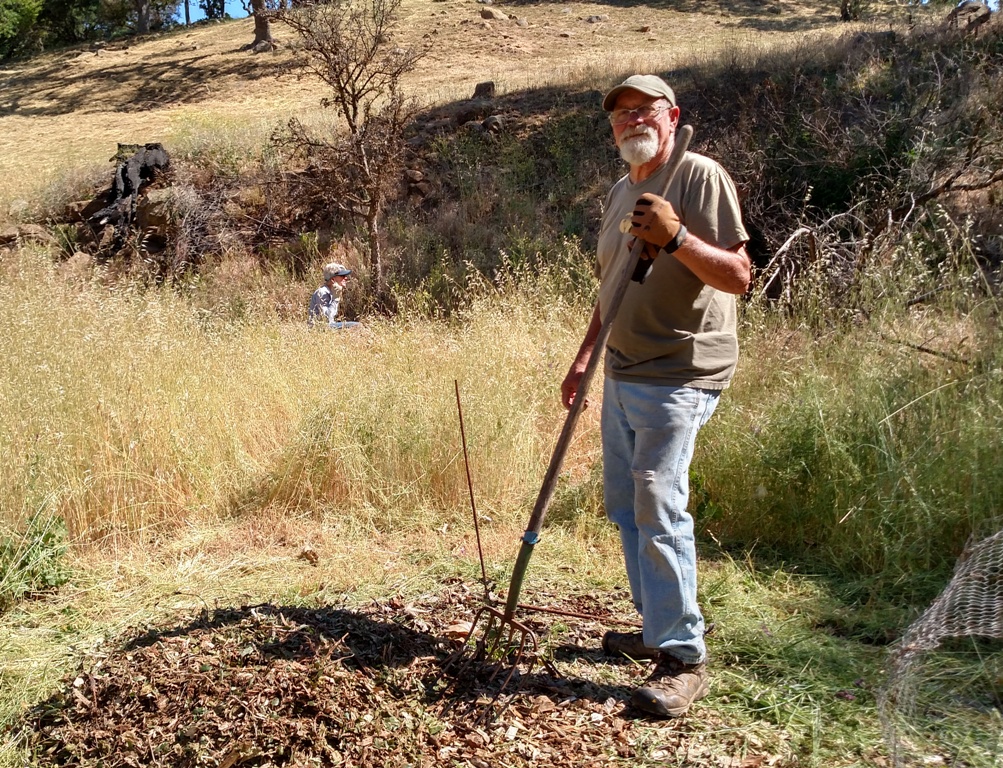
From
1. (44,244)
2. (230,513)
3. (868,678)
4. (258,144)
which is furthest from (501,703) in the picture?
(258,144)

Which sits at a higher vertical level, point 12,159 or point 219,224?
point 12,159

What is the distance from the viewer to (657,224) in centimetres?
240

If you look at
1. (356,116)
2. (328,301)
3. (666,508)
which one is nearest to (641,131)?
(666,508)

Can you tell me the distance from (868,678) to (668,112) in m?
2.08

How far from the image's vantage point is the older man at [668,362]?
2615 millimetres

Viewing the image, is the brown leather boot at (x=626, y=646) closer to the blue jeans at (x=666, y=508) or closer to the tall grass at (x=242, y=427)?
the blue jeans at (x=666, y=508)

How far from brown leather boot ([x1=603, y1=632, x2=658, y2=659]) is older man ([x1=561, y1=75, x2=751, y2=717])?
253mm

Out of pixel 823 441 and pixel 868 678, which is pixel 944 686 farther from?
pixel 823 441

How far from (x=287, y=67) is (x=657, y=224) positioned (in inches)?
973

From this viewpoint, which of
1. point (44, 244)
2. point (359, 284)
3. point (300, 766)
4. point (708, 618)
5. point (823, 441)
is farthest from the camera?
point (44, 244)

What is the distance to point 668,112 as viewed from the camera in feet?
8.89

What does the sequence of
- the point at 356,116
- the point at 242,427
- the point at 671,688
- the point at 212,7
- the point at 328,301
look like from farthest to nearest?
the point at 212,7
the point at 356,116
the point at 328,301
the point at 242,427
the point at 671,688

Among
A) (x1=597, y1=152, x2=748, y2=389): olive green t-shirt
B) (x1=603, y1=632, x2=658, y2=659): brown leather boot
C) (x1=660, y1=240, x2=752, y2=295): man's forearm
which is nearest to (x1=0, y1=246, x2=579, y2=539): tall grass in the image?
(x1=603, y1=632, x2=658, y2=659): brown leather boot

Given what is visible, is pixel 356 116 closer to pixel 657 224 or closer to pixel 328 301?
pixel 328 301
